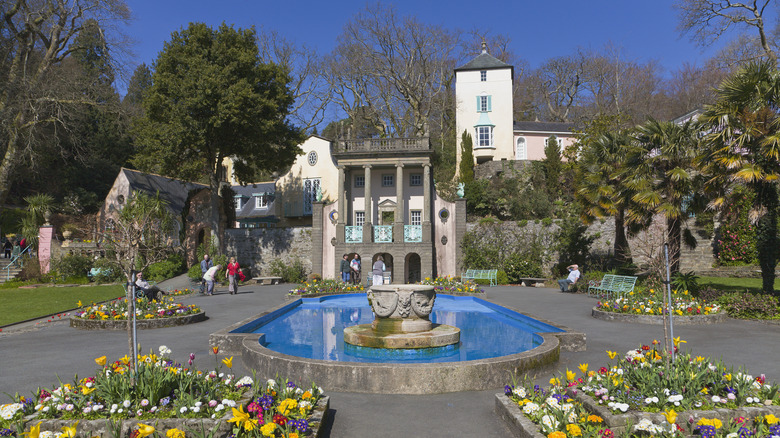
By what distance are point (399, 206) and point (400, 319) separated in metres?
18.4

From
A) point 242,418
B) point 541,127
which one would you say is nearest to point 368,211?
point 541,127

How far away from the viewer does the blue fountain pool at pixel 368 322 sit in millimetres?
8711

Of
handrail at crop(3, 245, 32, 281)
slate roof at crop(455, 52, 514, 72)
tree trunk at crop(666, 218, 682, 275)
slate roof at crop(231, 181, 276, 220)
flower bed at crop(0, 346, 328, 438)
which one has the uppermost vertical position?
slate roof at crop(455, 52, 514, 72)

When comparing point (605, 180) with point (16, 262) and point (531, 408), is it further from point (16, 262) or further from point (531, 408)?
point (16, 262)

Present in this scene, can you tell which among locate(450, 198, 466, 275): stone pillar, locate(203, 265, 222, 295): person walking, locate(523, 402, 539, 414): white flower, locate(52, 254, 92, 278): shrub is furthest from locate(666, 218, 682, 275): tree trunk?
locate(52, 254, 92, 278): shrub

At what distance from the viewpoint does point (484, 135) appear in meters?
41.3

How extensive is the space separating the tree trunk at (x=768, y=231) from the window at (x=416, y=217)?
17826 millimetres

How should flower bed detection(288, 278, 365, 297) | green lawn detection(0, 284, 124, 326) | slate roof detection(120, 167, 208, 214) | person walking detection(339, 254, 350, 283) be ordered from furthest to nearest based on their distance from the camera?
slate roof detection(120, 167, 208, 214) → person walking detection(339, 254, 350, 283) → flower bed detection(288, 278, 365, 297) → green lawn detection(0, 284, 124, 326)

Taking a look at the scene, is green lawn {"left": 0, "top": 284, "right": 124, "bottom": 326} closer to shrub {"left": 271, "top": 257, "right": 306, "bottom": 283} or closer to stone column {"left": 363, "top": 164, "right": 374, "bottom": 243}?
shrub {"left": 271, "top": 257, "right": 306, "bottom": 283}

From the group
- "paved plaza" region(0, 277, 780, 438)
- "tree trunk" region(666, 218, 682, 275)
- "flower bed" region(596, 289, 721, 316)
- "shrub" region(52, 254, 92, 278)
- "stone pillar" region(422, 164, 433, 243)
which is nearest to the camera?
"paved plaza" region(0, 277, 780, 438)

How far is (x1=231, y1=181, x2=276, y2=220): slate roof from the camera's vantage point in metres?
39.4

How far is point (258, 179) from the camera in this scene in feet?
166

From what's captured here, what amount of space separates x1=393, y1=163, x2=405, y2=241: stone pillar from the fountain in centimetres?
1715

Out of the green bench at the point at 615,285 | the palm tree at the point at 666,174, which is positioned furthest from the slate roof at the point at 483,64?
the green bench at the point at 615,285
